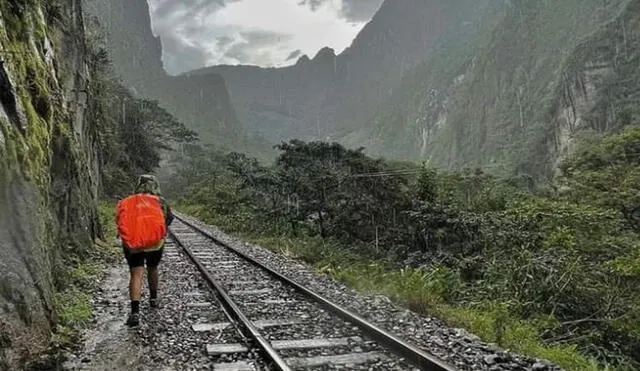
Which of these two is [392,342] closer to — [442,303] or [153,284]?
[442,303]

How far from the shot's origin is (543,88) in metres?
140

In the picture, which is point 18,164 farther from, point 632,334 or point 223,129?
point 223,129

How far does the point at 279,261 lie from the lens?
1227cm

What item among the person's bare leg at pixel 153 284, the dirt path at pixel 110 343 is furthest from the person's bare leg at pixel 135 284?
the person's bare leg at pixel 153 284

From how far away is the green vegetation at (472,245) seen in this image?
779cm

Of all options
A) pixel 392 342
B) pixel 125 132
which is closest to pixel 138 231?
pixel 392 342

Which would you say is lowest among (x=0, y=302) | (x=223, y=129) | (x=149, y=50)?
(x=0, y=302)

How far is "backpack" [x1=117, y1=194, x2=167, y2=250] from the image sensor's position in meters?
6.58

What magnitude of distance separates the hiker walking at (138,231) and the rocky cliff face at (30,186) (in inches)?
35.2

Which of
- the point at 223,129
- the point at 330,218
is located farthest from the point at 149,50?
the point at 330,218

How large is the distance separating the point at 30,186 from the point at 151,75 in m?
177

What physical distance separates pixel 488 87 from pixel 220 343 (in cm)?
18193

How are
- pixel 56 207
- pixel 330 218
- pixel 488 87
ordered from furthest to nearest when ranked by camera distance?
pixel 488 87, pixel 330 218, pixel 56 207

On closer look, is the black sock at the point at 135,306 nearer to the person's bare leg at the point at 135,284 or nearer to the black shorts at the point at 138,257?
the person's bare leg at the point at 135,284
